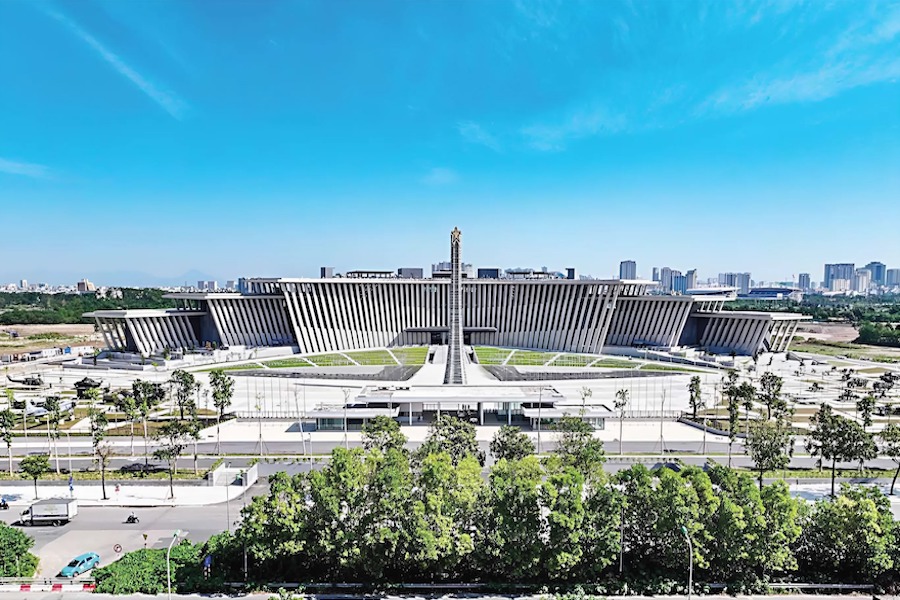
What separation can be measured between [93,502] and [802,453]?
60.5m

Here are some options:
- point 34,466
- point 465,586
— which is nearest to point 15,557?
point 34,466

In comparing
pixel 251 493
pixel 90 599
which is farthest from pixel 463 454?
pixel 90 599

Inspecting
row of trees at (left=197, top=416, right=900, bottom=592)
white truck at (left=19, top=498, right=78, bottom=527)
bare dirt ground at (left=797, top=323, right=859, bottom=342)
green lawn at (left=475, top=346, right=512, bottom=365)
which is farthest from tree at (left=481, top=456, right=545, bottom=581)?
bare dirt ground at (left=797, top=323, right=859, bottom=342)

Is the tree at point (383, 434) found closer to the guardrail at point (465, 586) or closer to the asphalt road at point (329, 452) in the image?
the asphalt road at point (329, 452)

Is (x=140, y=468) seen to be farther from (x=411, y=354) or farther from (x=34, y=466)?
(x=411, y=354)

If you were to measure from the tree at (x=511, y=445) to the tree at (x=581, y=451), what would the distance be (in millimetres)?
2847

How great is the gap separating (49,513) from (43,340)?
138m

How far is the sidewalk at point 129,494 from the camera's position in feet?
122

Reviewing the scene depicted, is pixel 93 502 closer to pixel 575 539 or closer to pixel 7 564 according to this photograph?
pixel 7 564

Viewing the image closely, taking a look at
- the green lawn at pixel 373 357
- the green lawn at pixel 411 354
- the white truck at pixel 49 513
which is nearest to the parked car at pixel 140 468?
the white truck at pixel 49 513

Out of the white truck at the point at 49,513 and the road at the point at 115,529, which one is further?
the white truck at the point at 49,513

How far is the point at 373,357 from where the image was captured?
103188 mm

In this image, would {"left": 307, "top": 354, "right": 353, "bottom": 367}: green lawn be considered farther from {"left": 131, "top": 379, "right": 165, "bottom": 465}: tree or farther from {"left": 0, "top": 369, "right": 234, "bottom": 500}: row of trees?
{"left": 131, "top": 379, "right": 165, "bottom": 465}: tree

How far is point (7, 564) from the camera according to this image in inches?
1030
